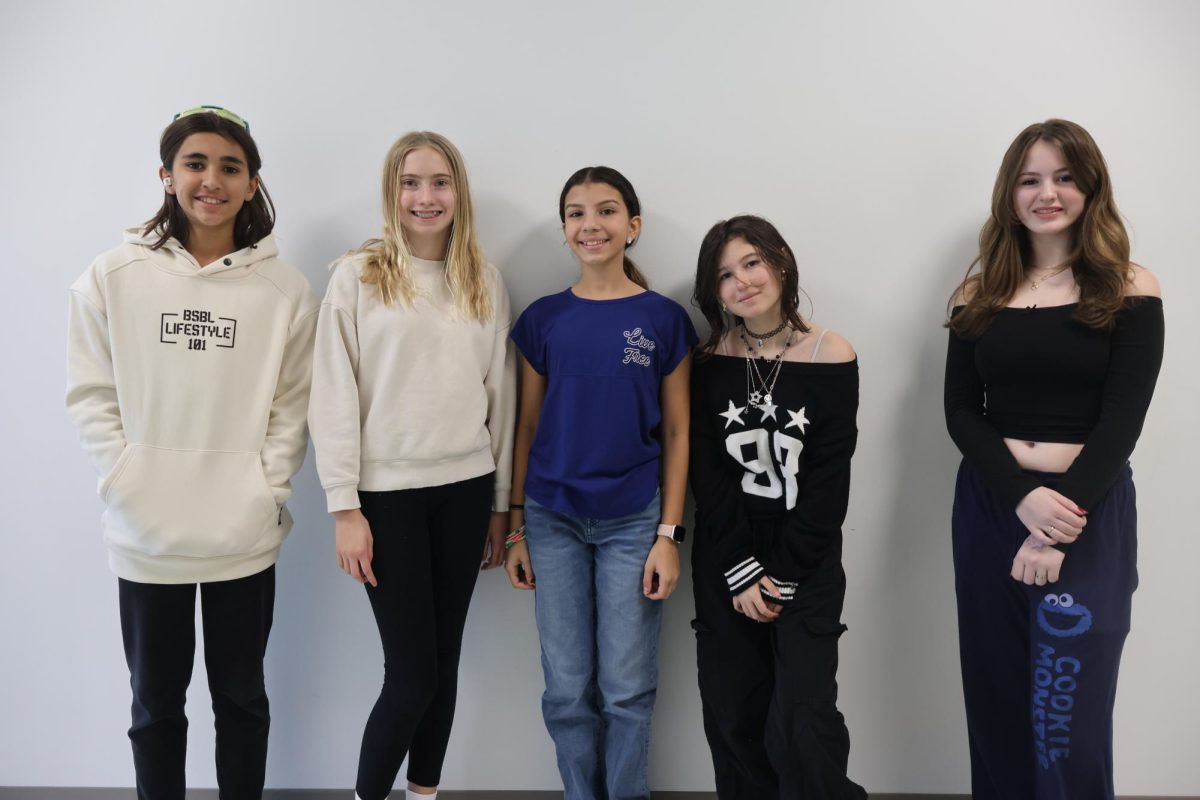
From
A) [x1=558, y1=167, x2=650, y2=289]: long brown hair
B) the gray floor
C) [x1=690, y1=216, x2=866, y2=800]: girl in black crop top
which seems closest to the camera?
[x1=690, y1=216, x2=866, y2=800]: girl in black crop top

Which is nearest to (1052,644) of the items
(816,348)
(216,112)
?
(816,348)

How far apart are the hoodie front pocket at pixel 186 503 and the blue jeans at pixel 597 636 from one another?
2.00ft

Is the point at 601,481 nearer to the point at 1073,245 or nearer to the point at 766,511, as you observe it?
the point at 766,511

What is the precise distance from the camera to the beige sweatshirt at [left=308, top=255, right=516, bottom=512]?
57.9 inches

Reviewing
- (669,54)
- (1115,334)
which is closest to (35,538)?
(669,54)

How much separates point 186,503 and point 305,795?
1013mm

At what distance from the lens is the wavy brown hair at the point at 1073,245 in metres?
1.41

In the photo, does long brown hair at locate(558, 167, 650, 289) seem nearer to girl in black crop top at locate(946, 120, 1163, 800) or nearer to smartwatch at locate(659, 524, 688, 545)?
smartwatch at locate(659, 524, 688, 545)

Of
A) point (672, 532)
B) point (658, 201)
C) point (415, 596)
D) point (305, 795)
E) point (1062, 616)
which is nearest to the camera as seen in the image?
point (1062, 616)

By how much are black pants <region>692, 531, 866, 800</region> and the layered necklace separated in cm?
34

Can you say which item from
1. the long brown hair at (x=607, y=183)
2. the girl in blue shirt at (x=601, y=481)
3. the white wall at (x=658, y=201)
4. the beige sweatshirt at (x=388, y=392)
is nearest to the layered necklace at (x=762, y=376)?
the girl in blue shirt at (x=601, y=481)

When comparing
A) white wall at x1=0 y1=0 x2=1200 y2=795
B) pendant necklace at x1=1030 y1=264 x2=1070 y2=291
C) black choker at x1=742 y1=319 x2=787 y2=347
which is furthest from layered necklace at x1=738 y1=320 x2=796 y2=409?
pendant necklace at x1=1030 y1=264 x2=1070 y2=291

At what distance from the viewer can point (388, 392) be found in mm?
1495

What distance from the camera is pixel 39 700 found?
193cm
